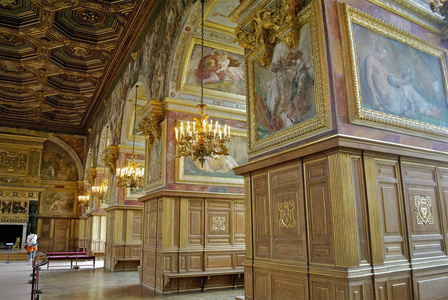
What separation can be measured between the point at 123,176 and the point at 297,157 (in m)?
9.17

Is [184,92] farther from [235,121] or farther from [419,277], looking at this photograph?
[419,277]

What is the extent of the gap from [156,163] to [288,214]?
6.62m

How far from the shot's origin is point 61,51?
16.6 metres

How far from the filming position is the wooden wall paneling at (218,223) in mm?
10539

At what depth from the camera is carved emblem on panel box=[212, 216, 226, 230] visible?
34.9 feet

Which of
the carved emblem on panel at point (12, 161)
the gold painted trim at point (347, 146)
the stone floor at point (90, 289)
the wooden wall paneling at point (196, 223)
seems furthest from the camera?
the carved emblem on panel at point (12, 161)

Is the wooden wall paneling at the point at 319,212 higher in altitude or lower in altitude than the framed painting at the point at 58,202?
lower

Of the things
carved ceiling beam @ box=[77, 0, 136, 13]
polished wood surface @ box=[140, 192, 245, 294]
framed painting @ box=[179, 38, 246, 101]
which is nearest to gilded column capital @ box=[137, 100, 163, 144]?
framed painting @ box=[179, 38, 246, 101]

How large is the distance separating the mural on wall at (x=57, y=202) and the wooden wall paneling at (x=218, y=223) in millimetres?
20504

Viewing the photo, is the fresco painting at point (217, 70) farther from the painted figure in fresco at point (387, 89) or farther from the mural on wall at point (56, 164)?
the mural on wall at point (56, 164)

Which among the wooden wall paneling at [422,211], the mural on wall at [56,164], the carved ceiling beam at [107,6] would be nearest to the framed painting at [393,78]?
the wooden wall paneling at [422,211]

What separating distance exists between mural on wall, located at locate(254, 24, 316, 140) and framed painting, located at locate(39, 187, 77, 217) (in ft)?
81.8

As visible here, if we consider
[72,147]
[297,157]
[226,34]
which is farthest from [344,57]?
[72,147]

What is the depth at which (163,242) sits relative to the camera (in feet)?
32.7
